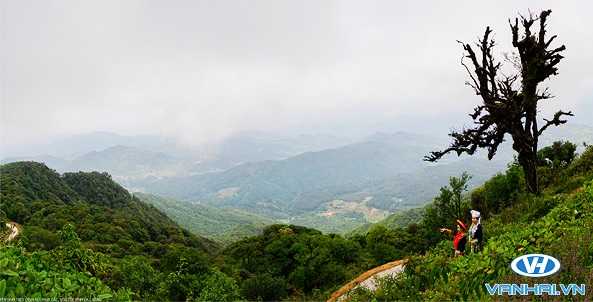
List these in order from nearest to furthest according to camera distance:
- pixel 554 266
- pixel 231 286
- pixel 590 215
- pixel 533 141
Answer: pixel 554 266 < pixel 590 215 < pixel 231 286 < pixel 533 141

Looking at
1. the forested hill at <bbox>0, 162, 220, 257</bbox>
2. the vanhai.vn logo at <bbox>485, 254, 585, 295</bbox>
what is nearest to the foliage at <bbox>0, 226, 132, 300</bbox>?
the vanhai.vn logo at <bbox>485, 254, 585, 295</bbox>

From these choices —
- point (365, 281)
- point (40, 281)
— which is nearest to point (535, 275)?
point (40, 281)

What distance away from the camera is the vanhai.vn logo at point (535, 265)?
16.5ft

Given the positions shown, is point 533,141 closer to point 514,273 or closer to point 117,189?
point 514,273

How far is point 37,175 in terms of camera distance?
347ft

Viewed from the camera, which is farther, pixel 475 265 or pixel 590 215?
pixel 590 215

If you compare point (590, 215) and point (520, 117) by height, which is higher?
point (520, 117)

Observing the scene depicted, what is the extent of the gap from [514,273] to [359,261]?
30647 millimetres

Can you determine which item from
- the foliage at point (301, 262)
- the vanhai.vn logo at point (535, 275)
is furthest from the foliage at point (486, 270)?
the foliage at point (301, 262)

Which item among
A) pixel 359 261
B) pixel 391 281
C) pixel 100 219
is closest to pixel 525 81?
pixel 391 281

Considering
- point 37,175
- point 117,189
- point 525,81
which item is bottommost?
point 117,189

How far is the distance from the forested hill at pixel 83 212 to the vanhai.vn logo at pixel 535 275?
45675mm

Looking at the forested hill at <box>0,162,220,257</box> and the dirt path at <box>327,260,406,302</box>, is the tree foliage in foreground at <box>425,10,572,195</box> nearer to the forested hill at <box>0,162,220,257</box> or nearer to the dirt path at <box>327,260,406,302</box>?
the dirt path at <box>327,260,406,302</box>

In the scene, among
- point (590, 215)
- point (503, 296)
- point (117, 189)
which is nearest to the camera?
point (503, 296)
